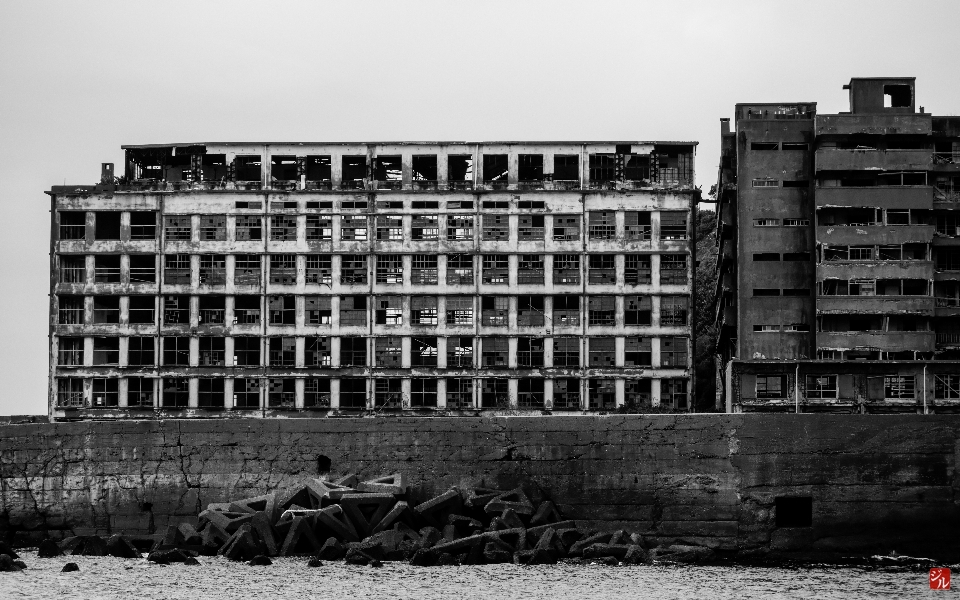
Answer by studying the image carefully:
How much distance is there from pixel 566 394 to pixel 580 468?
92.9ft

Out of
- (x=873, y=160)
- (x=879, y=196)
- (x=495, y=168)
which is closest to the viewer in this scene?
(x=873, y=160)

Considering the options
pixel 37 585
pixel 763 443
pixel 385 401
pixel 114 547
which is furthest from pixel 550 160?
pixel 37 585

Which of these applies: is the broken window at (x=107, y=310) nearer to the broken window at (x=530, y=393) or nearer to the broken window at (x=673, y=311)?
the broken window at (x=530, y=393)

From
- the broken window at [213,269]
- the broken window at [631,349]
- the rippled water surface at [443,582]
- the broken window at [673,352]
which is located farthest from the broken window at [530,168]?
the rippled water surface at [443,582]

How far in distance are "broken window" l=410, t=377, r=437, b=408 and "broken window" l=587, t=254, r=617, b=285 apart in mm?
9617

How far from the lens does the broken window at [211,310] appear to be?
7325cm

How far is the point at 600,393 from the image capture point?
237 ft

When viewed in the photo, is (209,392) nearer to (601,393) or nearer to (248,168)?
(248,168)

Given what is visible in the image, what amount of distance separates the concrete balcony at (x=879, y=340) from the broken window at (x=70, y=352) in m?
37.3

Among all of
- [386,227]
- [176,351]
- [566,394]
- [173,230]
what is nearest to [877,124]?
[566,394]

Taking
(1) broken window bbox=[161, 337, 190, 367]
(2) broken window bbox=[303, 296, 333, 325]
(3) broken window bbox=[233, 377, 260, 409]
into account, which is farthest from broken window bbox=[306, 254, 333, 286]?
(1) broken window bbox=[161, 337, 190, 367]

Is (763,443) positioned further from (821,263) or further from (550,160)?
(550,160)

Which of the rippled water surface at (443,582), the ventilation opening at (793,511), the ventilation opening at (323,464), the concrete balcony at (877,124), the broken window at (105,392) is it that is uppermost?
the concrete balcony at (877,124)

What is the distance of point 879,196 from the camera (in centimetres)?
6588
